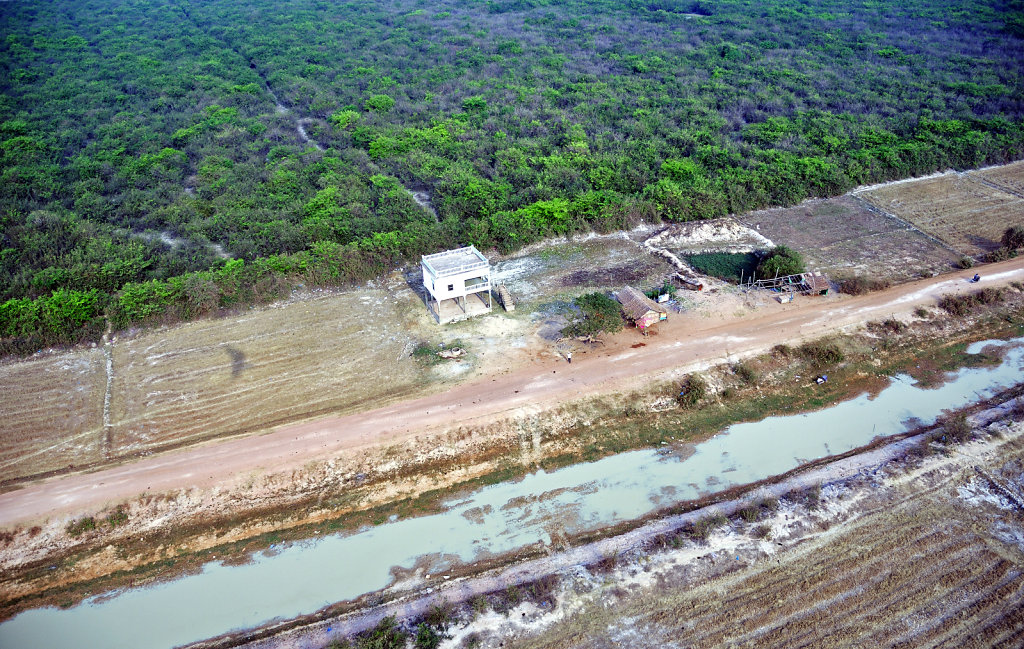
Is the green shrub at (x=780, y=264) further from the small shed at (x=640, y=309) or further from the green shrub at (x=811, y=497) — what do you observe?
the green shrub at (x=811, y=497)

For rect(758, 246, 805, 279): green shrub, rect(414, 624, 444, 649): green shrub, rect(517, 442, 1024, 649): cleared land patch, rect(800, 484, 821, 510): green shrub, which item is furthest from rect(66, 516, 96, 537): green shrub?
rect(758, 246, 805, 279): green shrub

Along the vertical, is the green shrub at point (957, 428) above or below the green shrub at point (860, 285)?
below

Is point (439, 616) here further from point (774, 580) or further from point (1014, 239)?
point (1014, 239)

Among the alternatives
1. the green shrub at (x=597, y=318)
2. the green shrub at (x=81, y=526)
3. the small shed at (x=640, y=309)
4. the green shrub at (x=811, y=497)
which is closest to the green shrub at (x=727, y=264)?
the small shed at (x=640, y=309)

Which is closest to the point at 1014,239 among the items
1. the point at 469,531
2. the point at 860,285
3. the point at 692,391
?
the point at 860,285

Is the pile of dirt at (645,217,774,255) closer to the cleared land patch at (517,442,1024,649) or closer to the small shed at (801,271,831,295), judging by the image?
the small shed at (801,271,831,295)

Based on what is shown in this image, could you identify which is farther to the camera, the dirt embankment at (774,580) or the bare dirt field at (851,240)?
the bare dirt field at (851,240)
